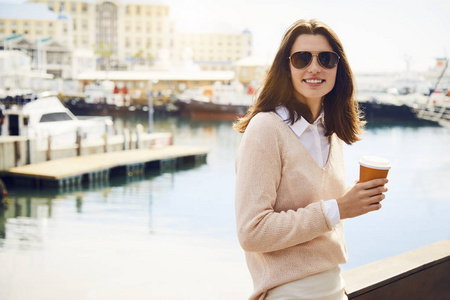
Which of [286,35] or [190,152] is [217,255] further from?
[190,152]

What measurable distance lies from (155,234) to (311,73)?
9.33 metres

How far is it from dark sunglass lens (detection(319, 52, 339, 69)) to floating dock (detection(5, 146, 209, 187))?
12.4 m

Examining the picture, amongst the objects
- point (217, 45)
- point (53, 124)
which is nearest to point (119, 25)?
point (217, 45)

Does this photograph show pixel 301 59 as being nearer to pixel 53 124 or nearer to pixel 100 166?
pixel 100 166

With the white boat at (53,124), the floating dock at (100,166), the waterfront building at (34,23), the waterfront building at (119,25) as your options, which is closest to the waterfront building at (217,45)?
the waterfront building at (119,25)

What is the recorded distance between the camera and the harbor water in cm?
731

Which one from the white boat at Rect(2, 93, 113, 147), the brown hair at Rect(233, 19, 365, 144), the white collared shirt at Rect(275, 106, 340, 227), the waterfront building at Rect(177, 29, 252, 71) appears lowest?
the white boat at Rect(2, 93, 113, 147)

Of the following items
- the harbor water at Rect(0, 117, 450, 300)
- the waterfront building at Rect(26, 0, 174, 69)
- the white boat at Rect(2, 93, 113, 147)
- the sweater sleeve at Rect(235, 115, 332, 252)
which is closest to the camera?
the sweater sleeve at Rect(235, 115, 332, 252)

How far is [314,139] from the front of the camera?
1.25 m

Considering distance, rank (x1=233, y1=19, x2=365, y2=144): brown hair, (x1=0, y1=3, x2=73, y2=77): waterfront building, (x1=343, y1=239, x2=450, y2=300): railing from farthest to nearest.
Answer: (x1=0, y1=3, x2=73, y2=77): waterfront building < (x1=343, y1=239, x2=450, y2=300): railing < (x1=233, y1=19, x2=365, y2=144): brown hair

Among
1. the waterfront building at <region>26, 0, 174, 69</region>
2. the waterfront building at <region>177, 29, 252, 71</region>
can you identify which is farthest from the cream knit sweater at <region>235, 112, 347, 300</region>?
the waterfront building at <region>177, 29, 252, 71</region>

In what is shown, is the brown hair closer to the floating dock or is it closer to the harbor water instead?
the harbor water

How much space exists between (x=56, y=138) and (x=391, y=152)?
15.8 metres

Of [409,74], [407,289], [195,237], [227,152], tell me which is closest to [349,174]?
[227,152]
